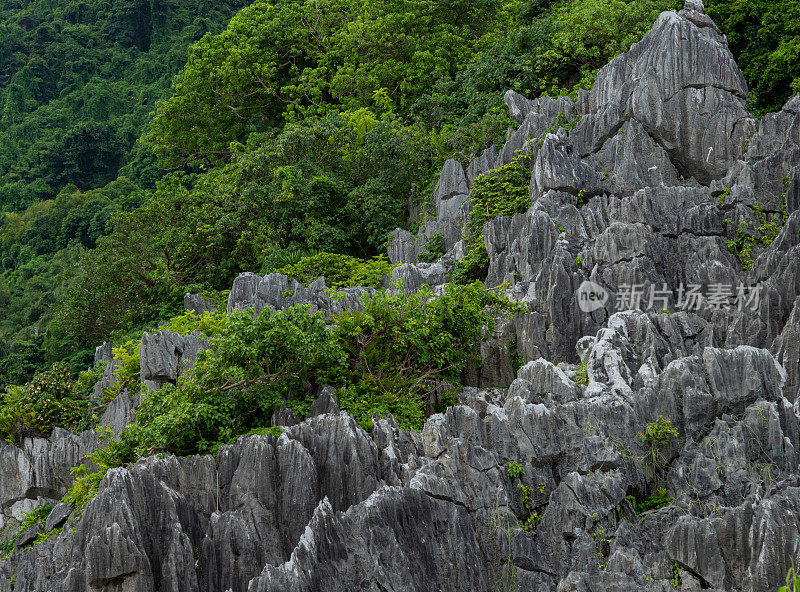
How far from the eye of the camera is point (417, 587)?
12008 millimetres

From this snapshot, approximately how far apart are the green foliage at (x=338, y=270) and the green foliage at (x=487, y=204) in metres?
2.46

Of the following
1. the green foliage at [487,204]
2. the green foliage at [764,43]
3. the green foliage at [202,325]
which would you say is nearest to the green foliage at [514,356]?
the green foliage at [487,204]

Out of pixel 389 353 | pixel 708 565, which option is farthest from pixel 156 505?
pixel 708 565

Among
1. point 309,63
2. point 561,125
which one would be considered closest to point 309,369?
point 561,125

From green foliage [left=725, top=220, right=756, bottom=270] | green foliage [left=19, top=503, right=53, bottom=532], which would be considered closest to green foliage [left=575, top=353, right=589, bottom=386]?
green foliage [left=725, top=220, right=756, bottom=270]

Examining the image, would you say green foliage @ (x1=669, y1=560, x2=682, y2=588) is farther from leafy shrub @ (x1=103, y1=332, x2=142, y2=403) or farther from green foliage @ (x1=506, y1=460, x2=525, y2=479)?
leafy shrub @ (x1=103, y1=332, x2=142, y2=403)

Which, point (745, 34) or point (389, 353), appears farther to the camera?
point (745, 34)

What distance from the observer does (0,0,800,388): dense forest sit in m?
25.8

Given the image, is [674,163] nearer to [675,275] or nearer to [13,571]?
[675,275]

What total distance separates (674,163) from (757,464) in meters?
10.6

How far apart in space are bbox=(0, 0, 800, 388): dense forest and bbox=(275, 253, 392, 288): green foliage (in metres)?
1.26

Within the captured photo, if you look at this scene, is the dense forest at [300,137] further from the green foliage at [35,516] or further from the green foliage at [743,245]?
the green foliage at [35,516]

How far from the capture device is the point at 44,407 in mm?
20125

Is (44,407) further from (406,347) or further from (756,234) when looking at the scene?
(756,234)
